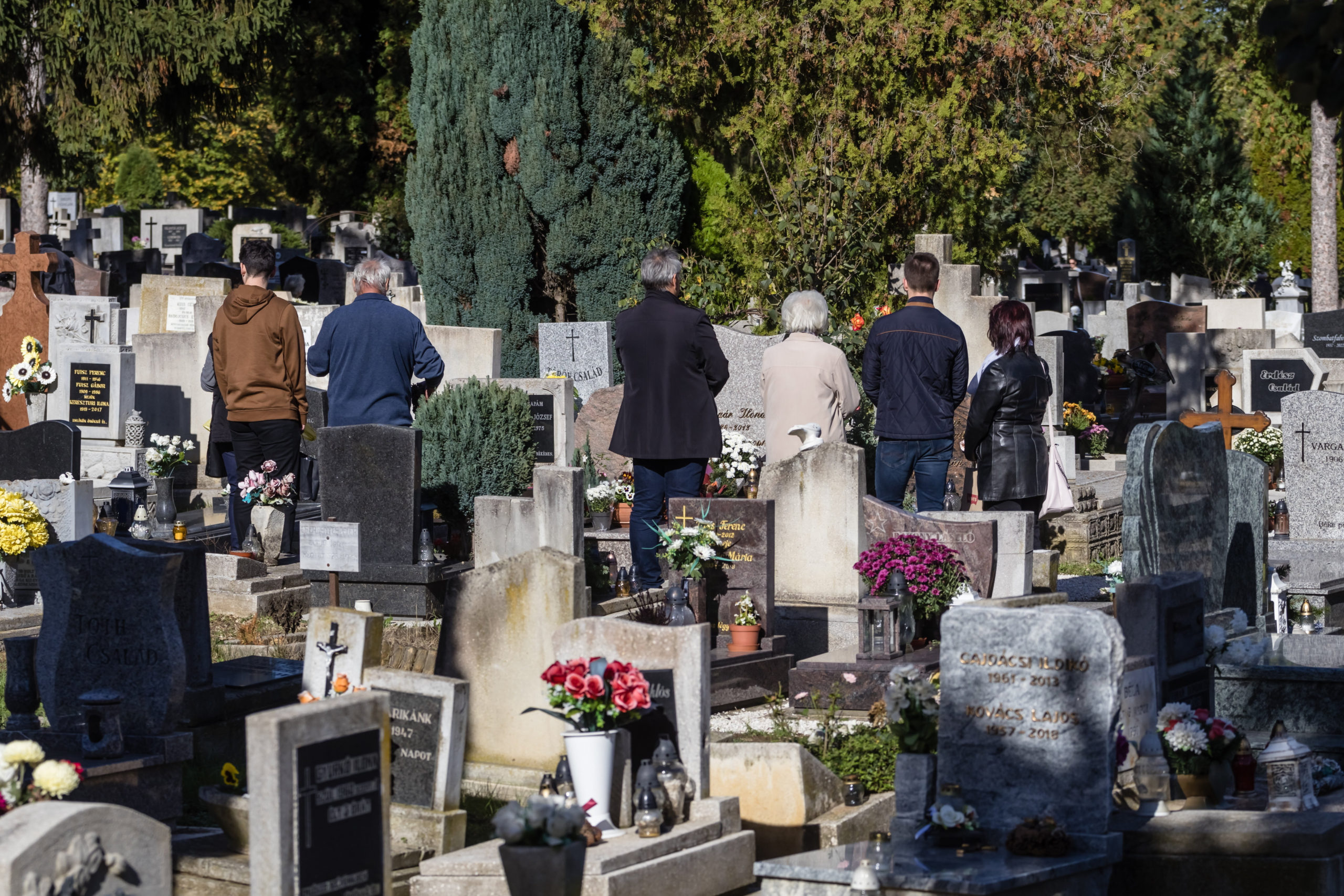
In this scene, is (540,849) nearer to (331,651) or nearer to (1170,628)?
(331,651)

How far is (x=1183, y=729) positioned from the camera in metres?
6.37

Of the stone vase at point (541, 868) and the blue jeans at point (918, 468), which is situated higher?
the blue jeans at point (918, 468)

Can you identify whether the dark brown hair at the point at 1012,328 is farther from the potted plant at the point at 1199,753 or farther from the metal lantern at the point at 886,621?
the potted plant at the point at 1199,753

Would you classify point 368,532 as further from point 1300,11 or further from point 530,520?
point 1300,11

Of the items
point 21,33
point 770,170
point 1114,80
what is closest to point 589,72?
point 770,170

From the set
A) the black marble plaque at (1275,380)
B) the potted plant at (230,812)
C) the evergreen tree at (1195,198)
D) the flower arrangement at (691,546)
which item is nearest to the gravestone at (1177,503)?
the flower arrangement at (691,546)

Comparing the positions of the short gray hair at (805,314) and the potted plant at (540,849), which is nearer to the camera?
the potted plant at (540,849)

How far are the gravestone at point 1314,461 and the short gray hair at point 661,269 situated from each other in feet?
14.8

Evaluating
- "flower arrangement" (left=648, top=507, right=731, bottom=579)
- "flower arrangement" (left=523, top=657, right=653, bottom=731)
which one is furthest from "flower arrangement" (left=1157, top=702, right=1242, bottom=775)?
"flower arrangement" (left=648, top=507, right=731, bottom=579)

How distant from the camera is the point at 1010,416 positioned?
9422mm

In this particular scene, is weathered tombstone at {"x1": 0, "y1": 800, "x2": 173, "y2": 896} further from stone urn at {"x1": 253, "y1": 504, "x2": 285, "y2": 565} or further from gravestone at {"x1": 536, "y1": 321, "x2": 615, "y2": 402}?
gravestone at {"x1": 536, "y1": 321, "x2": 615, "y2": 402}

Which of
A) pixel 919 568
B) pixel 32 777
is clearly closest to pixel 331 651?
pixel 32 777

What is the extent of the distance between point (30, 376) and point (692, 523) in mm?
7498

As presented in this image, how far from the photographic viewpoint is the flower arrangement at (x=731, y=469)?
11.5 meters
